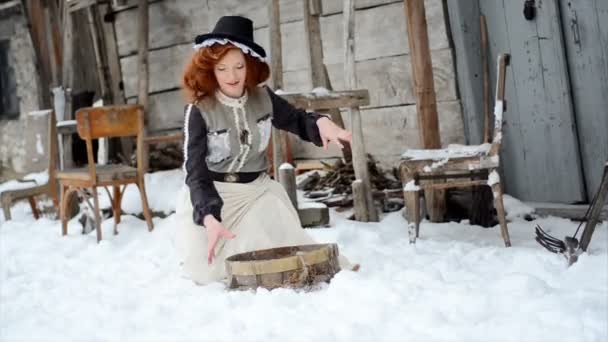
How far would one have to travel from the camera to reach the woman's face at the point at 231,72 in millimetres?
3143

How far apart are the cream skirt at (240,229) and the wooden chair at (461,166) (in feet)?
3.52

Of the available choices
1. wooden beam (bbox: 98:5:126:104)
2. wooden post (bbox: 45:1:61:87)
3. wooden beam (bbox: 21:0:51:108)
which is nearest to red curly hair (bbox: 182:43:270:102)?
wooden beam (bbox: 98:5:126:104)

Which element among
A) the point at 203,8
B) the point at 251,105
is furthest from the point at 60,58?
the point at 251,105

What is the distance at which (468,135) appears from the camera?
5.21 meters

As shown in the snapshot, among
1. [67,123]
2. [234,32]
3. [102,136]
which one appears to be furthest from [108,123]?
[234,32]

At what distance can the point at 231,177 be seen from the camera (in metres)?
3.37

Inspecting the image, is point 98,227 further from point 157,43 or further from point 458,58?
point 458,58

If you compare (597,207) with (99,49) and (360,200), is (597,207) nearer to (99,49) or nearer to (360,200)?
(360,200)

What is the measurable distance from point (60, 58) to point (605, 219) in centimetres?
602

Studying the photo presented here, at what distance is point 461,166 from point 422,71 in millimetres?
1027

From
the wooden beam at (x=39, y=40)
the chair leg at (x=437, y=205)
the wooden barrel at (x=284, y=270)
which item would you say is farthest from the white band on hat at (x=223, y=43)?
the wooden beam at (x=39, y=40)

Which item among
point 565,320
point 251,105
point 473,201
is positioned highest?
point 251,105

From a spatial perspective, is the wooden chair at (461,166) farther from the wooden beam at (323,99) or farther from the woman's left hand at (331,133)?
the woman's left hand at (331,133)

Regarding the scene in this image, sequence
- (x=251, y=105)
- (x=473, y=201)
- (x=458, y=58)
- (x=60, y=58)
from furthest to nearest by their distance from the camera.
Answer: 1. (x=60, y=58)
2. (x=458, y=58)
3. (x=473, y=201)
4. (x=251, y=105)
